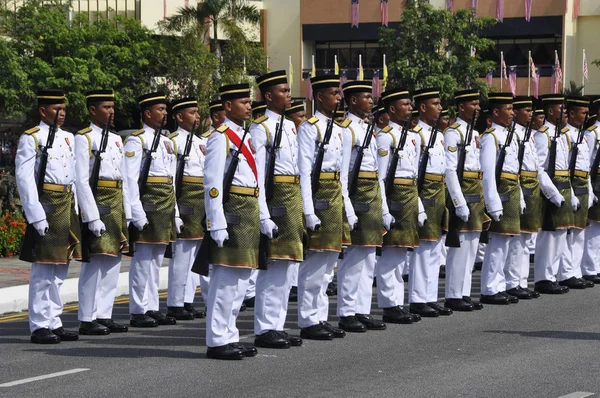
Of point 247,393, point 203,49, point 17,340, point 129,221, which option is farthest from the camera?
point 203,49

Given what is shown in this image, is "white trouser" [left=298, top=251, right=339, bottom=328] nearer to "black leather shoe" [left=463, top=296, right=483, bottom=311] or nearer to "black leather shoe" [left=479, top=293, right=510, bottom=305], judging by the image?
"black leather shoe" [left=463, top=296, right=483, bottom=311]

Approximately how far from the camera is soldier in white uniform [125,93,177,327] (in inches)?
498

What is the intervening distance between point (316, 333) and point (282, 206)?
1.25 metres

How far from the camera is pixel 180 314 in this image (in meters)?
13.1

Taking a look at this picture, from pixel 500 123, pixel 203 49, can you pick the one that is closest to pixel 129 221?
pixel 500 123

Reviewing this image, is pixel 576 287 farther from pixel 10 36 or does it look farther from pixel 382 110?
pixel 10 36

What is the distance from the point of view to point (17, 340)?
11523 mm

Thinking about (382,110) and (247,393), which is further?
(382,110)

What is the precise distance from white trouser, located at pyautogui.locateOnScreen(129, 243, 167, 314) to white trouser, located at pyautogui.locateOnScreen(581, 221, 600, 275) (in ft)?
20.2

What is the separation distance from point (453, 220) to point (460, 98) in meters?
→ 1.28

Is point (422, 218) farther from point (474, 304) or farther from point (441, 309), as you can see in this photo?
point (474, 304)

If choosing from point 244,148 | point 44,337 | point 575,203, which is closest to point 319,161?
point 244,148

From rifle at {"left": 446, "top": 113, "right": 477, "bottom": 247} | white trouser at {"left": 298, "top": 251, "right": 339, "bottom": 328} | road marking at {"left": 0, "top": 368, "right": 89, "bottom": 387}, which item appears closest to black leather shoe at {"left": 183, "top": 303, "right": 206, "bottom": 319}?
white trouser at {"left": 298, "top": 251, "right": 339, "bottom": 328}

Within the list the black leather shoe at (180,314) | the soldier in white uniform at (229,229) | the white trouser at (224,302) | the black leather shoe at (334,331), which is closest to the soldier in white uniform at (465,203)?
the black leather shoe at (334,331)
